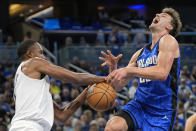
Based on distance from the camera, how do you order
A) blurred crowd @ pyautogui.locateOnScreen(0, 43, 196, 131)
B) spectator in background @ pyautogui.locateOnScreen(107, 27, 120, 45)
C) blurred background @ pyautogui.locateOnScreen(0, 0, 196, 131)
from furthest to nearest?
spectator in background @ pyautogui.locateOnScreen(107, 27, 120, 45), blurred background @ pyautogui.locateOnScreen(0, 0, 196, 131), blurred crowd @ pyautogui.locateOnScreen(0, 43, 196, 131)

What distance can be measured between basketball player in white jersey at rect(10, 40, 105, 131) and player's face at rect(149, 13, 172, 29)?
1.18 meters

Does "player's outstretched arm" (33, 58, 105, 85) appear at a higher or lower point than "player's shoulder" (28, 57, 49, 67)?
lower

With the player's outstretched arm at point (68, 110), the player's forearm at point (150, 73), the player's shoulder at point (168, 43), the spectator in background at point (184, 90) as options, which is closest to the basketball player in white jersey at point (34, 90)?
the player's outstretched arm at point (68, 110)

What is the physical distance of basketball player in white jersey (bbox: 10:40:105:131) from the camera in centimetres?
392

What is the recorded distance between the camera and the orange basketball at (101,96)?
4.24 m

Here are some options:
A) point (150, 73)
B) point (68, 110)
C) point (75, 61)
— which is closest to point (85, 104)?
point (75, 61)

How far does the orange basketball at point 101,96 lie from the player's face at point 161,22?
3.27ft

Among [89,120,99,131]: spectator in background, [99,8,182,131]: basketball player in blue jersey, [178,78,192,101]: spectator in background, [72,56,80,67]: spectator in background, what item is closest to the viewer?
[99,8,182,131]: basketball player in blue jersey

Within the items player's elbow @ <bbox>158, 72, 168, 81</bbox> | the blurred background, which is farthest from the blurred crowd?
player's elbow @ <bbox>158, 72, 168, 81</bbox>

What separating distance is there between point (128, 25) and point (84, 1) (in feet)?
13.2

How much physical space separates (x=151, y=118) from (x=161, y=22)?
4.05 feet

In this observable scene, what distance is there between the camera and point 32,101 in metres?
3.99

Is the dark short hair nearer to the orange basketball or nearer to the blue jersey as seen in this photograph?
the orange basketball

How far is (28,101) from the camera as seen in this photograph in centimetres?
398
